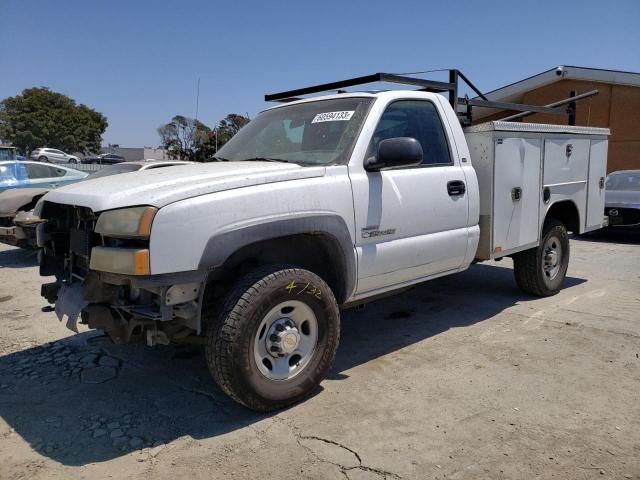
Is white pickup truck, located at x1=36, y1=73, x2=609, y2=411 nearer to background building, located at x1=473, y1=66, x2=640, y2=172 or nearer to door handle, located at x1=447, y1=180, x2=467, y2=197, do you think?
door handle, located at x1=447, y1=180, x2=467, y2=197

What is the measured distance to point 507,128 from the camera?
4957 millimetres

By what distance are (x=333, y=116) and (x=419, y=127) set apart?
777mm

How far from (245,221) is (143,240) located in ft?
1.90

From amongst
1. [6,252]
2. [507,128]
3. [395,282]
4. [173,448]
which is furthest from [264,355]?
[6,252]

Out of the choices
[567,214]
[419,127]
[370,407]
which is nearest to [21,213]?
[419,127]

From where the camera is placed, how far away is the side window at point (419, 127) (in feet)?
13.3

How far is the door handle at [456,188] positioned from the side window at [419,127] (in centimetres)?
19

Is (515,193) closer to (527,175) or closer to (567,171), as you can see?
(527,175)

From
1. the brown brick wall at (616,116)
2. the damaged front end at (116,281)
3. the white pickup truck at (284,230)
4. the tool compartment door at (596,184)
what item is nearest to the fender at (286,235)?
the white pickup truck at (284,230)

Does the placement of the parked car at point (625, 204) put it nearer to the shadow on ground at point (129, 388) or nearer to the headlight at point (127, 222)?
the shadow on ground at point (129, 388)

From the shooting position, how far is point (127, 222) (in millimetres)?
2844

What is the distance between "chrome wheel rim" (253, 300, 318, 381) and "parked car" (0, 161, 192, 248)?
14.9 feet

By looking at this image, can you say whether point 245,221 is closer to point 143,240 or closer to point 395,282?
point 143,240

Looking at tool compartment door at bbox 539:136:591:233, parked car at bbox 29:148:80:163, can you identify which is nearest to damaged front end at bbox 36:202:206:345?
tool compartment door at bbox 539:136:591:233
